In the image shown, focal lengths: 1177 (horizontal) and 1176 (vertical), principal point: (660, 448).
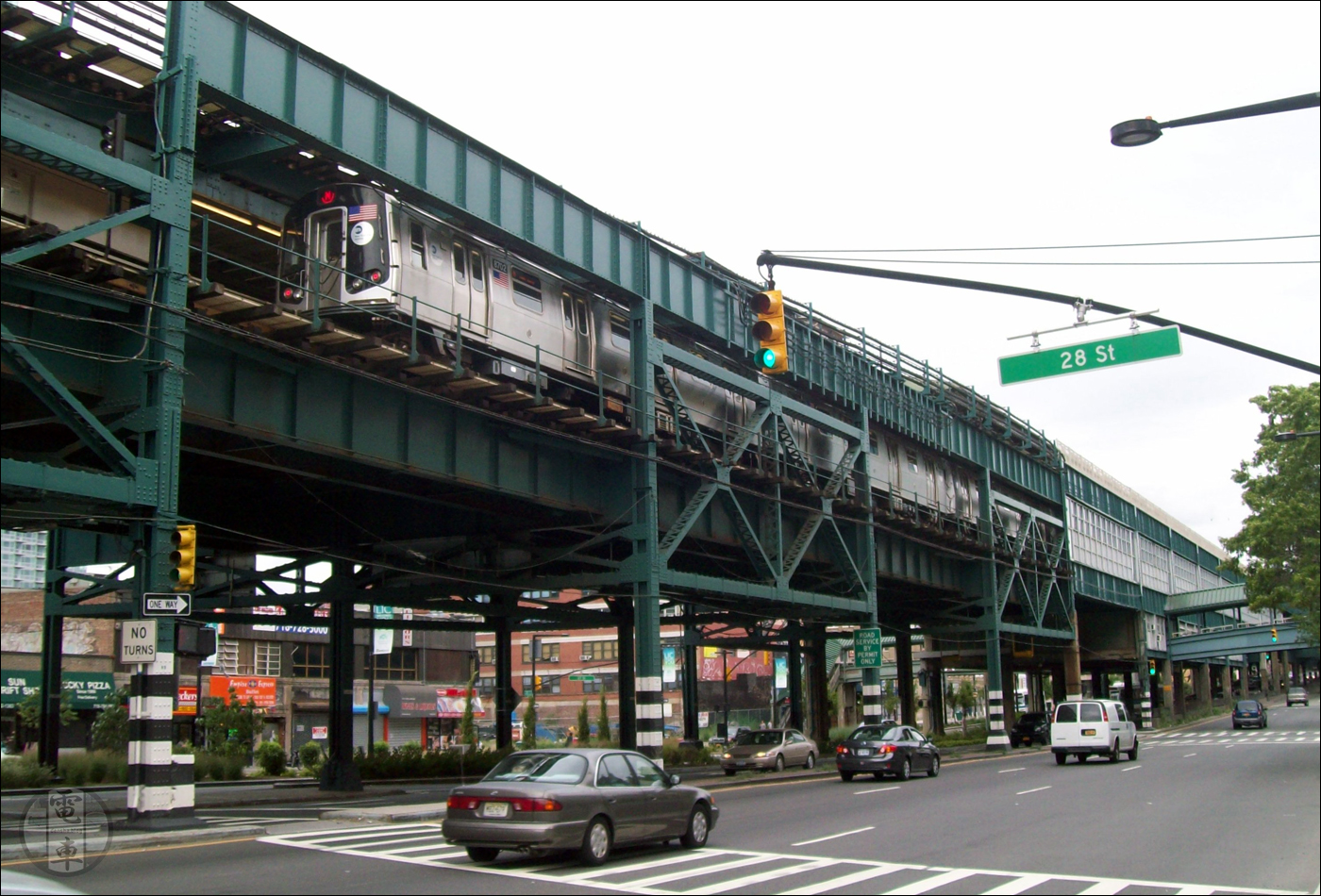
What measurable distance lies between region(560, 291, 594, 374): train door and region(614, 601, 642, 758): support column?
296 inches

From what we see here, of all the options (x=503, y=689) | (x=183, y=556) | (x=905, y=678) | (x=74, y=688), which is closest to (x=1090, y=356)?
(x=183, y=556)

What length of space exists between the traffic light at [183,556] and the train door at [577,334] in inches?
449

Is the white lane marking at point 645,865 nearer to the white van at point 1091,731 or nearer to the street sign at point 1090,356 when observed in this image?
the street sign at point 1090,356

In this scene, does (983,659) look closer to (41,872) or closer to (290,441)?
(290,441)

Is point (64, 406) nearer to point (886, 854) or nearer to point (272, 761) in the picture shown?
point (886, 854)

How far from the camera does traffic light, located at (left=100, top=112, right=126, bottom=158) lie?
18.5 metres

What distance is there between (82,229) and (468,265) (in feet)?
28.0

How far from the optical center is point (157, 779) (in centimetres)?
1700

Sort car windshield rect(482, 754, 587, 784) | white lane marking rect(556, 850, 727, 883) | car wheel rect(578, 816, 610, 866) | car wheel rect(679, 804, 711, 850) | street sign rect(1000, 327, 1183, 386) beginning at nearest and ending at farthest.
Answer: white lane marking rect(556, 850, 727, 883) < car wheel rect(578, 816, 610, 866) < car windshield rect(482, 754, 587, 784) < car wheel rect(679, 804, 711, 850) < street sign rect(1000, 327, 1183, 386)

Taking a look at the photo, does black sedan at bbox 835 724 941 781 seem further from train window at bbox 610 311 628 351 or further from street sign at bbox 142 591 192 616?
street sign at bbox 142 591 192 616

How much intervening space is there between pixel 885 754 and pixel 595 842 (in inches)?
738

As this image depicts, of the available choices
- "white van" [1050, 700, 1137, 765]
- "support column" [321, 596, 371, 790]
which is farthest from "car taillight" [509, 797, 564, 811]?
"white van" [1050, 700, 1137, 765]

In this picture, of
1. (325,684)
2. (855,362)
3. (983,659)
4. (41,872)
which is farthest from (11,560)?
(41,872)

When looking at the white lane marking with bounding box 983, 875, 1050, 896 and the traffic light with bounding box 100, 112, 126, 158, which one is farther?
the traffic light with bounding box 100, 112, 126, 158
